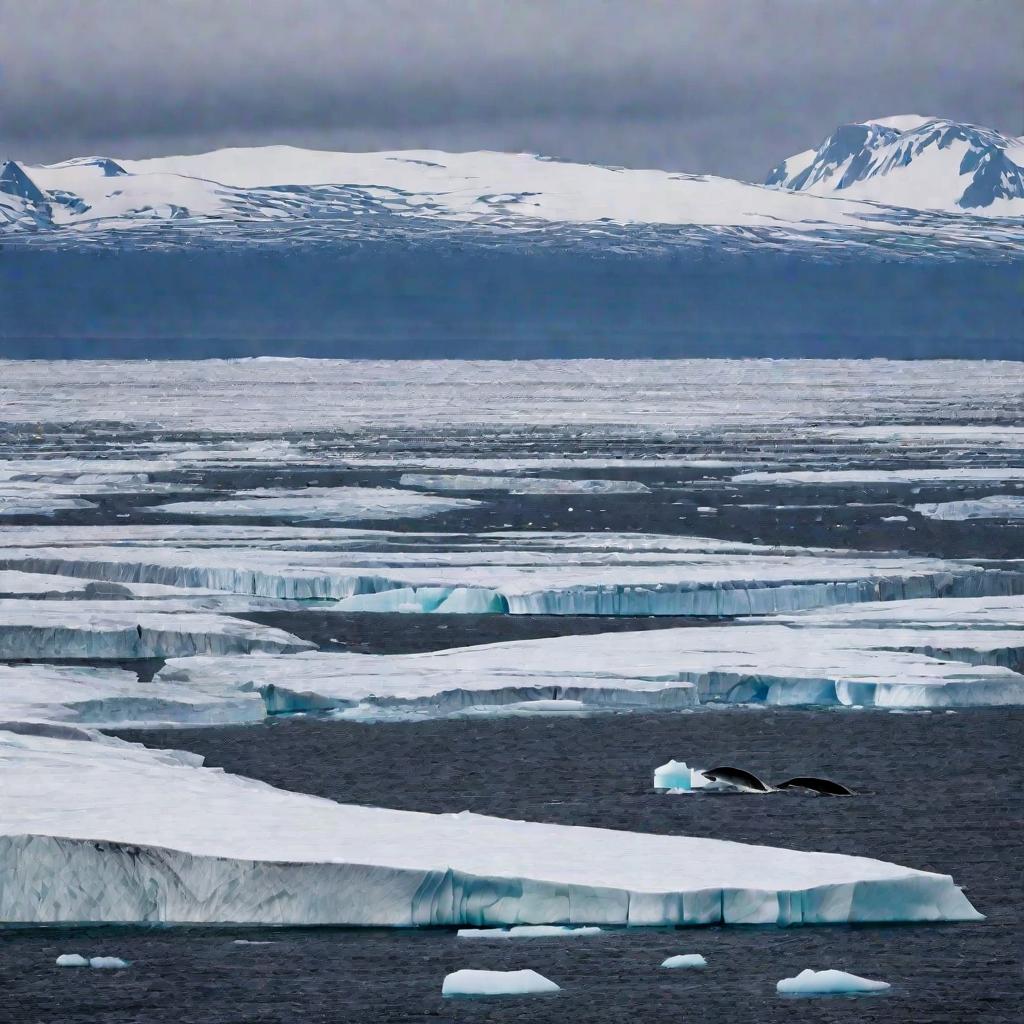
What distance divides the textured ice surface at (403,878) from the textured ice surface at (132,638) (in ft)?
17.5

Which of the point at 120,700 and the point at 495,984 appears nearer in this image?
the point at 495,984

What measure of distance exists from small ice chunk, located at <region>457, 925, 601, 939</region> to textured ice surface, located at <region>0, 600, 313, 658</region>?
5.97 metres

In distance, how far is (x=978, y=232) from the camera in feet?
602

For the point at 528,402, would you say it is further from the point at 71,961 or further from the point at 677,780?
the point at 71,961

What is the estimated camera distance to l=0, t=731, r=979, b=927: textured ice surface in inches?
266

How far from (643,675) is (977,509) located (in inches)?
490

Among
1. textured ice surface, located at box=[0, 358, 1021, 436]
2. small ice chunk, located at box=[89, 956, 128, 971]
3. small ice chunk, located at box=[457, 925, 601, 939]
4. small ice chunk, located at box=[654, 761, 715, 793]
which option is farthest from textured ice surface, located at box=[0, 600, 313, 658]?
textured ice surface, located at box=[0, 358, 1021, 436]

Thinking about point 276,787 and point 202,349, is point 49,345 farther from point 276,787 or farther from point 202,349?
point 276,787

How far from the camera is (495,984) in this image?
6250mm

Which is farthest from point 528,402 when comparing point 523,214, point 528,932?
point 523,214

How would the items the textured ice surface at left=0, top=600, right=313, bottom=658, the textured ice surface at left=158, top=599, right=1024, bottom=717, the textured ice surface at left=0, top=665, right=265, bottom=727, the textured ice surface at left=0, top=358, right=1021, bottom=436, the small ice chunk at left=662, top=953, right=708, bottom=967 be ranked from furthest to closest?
1. the textured ice surface at left=0, top=358, right=1021, bottom=436
2. the textured ice surface at left=0, top=600, right=313, bottom=658
3. the textured ice surface at left=158, top=599, right=1024, bottom=717
4. the textured ice surface at left=0, top=665, right=265, bottom=727
5. the small ice chunk at left=662, top=953, right=708, bottom=967

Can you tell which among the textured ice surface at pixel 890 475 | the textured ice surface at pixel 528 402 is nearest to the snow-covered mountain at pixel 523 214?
the textured ice surface at pixel 528 402

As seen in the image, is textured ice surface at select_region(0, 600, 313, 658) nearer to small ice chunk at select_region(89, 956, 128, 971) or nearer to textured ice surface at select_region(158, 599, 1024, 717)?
textured ice surface at select_region(158, 599, 1024, 717)

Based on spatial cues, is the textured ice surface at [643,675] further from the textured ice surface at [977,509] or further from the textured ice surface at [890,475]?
the textured ice surface at [890,475]
